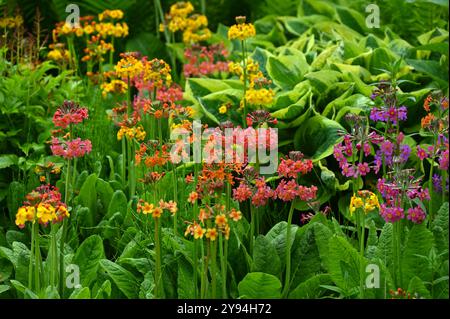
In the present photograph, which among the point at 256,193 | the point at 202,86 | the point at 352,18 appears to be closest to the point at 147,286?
the point at 256,193

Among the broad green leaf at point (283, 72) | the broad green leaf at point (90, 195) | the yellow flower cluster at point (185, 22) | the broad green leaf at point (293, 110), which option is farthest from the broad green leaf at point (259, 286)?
the yellow flower cluster at point (185, 22)

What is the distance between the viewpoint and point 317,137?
3.43 meters

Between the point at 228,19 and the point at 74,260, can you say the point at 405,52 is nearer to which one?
the point at 228,19

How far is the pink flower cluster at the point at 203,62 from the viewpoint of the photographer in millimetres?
4162

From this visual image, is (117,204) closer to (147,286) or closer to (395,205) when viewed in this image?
(147,286)

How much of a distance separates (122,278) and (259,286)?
0.50 meters

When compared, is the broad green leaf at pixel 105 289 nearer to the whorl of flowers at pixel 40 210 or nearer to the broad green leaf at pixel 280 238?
the whorl of flowers at pixel 40 210

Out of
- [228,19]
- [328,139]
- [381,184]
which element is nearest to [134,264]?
[381,184]

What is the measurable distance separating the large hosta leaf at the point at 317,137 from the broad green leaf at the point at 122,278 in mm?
1052

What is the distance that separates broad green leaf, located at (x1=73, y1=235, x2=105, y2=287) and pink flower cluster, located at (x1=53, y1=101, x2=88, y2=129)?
1.43ft

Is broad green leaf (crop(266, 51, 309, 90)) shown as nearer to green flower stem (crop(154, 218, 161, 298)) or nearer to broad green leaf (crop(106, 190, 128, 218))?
broad green leaf (crop(106, 190, 128, 218))

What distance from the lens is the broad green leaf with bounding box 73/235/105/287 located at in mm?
2668

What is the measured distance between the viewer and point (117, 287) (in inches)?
103

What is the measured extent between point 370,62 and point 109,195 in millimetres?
1516
